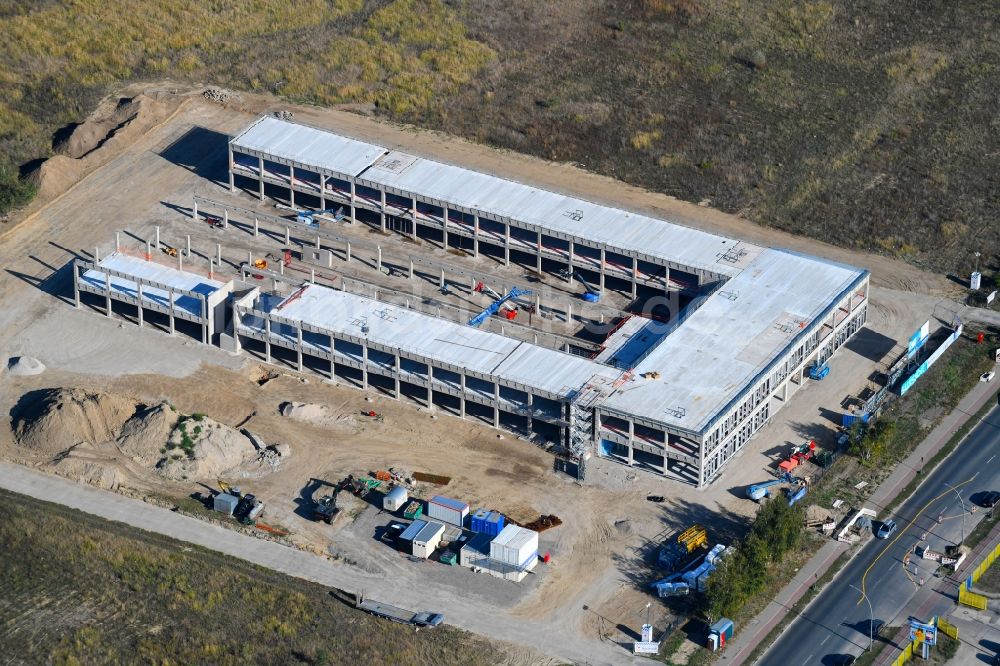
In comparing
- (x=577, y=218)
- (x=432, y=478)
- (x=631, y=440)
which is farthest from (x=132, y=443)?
(x=577, y=218)

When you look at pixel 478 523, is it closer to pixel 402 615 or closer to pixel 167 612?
pixel 402 615

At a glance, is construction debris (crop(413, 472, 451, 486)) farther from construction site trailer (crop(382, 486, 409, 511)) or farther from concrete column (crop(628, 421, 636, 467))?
concrete column (crop(628, 421, 636, 467))

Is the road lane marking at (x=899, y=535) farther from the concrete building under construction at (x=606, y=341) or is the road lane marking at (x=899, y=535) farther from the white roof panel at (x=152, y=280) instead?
the white roof panel at (x=152, y=280)

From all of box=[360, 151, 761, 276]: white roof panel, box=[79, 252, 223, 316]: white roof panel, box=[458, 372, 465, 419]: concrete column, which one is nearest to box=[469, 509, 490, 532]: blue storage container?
box=[458, 372, 465, 419]: concrete column

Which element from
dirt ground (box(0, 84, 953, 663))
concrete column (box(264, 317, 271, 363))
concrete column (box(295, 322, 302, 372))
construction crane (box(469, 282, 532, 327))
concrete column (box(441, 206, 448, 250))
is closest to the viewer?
dirt ground (box(0, 84, 953, 663))

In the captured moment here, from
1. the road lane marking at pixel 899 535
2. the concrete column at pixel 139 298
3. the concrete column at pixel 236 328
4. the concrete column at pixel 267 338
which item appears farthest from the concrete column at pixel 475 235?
the road lane marking at pixel 899 535

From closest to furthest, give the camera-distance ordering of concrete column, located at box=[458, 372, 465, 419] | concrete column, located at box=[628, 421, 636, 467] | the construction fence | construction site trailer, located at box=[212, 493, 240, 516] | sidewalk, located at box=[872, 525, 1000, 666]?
1. sidewalk, located at box=[872, 525, 1000, 666]
2. the construction fence
3. construction site trailer, located at box=[212, 493, 240, 516]
4. concrete column, located at box=[628, 421, 636, 467]
5. concrete column, located at box=[458, 372, 465, 419]

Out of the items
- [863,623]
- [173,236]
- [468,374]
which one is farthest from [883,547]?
[173,236]
